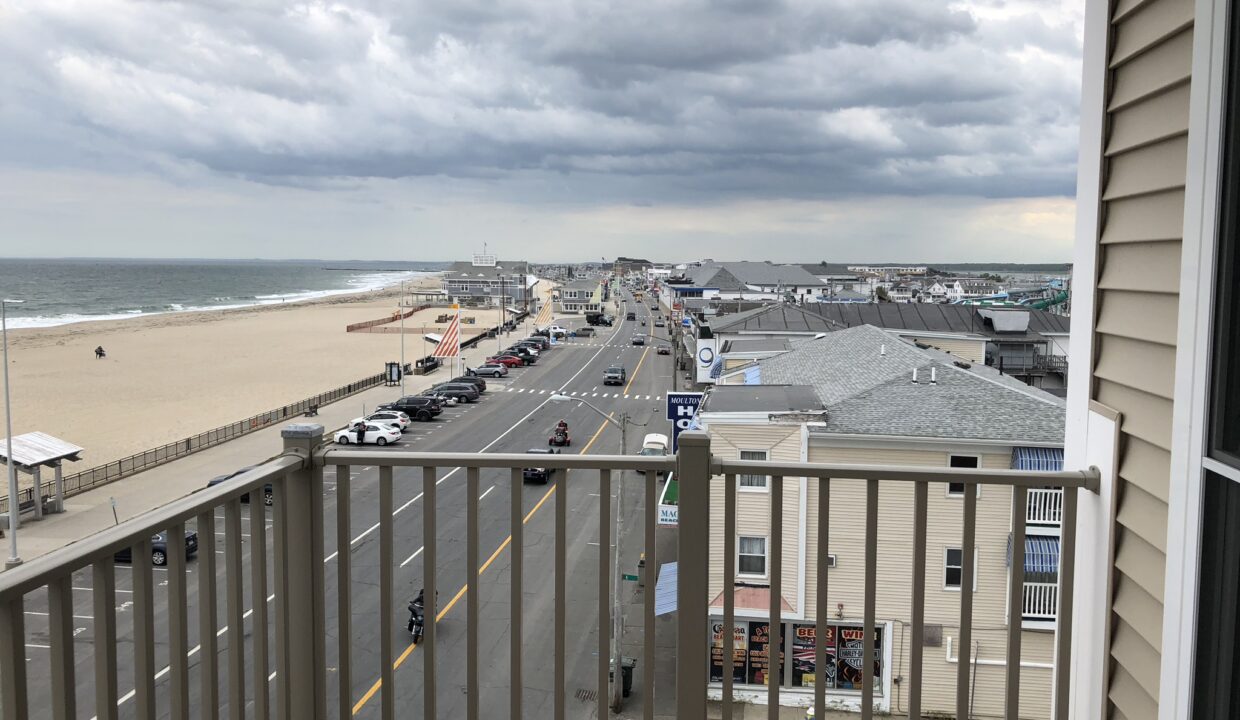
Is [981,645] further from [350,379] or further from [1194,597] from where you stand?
[350,379]

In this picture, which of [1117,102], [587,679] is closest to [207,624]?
[1117,102]

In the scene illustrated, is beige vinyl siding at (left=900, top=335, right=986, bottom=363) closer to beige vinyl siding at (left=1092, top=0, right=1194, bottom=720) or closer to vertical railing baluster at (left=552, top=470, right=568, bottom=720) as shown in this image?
beige vinyl siding at (left=1092, top=0, right=1194, bottom=720)

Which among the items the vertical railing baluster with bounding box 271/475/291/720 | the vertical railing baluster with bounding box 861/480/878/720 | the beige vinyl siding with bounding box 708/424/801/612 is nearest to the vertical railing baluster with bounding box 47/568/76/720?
the vertical railing baluster with bounding box 271/475/291/720

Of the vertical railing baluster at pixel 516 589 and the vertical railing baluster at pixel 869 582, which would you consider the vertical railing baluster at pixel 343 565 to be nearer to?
the vertical railing baluster at pixel 516 589

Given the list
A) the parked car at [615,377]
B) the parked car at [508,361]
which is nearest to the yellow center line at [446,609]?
the parked car at [615,377]

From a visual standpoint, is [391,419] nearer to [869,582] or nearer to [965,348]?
[965,348]
